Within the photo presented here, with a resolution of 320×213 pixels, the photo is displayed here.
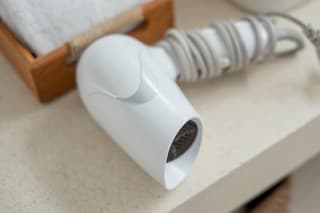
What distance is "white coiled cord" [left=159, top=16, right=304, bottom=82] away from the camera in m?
0.53

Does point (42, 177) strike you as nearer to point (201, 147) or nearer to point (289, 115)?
point (201, 147)

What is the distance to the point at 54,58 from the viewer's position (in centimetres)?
52

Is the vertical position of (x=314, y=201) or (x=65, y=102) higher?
(x=65, y=102)

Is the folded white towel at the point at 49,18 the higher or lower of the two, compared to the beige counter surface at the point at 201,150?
higher

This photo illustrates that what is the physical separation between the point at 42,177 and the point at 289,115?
26cm

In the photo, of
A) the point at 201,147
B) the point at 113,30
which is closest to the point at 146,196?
the point at 201,147

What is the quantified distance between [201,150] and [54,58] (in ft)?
0.57

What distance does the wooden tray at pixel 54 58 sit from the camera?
516 millimetres

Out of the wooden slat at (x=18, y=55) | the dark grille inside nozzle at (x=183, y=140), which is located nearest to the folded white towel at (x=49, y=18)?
the wooden slat at (x=18, y=55)

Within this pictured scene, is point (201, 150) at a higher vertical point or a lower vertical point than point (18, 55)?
lower

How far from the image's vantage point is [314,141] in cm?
58

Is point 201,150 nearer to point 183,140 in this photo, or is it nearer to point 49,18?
point 183,140

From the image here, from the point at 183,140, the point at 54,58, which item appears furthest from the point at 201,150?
the point at 54,58

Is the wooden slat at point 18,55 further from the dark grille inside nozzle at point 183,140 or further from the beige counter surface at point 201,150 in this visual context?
the dark grille inside nozzle at point 183,140
